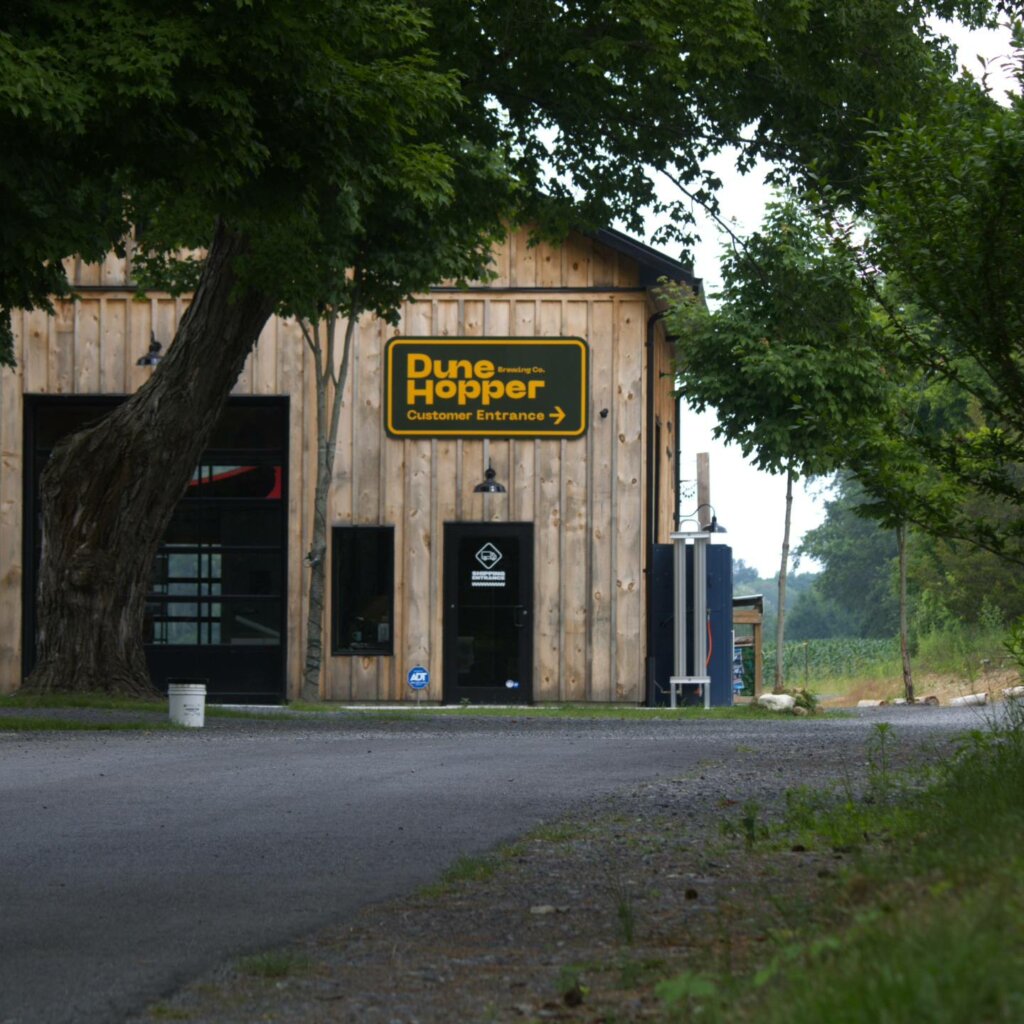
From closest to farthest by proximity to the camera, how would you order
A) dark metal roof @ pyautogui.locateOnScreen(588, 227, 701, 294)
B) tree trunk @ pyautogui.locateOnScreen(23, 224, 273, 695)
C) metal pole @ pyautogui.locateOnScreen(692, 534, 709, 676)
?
1. tree trunk @ pyautogui.locateOnScreen(23, 224, 273, 695)
2. metal pole @ pyautogui.locateOnScreen(692, 534, 709, 676)
3. dark metal roof @ pyautogui.locateOnScreen(588, 227, 701, 294)

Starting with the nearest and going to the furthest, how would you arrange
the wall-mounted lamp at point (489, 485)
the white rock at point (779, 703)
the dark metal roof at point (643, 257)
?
the white rock at point (779, 703) → the wall-mounted lamp at point (489, 485) → the dark metal roof at point (643, 257)

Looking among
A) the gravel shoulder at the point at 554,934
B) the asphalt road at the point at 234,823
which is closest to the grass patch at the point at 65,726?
the asphalt road at the point at 234,823


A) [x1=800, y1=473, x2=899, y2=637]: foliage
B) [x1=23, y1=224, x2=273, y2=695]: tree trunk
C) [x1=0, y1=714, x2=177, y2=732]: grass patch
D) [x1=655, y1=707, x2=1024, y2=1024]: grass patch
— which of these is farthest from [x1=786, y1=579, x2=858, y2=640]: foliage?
[x1=655, y1=707, x2=1024, y2=1024]: grass patch

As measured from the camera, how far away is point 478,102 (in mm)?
15539

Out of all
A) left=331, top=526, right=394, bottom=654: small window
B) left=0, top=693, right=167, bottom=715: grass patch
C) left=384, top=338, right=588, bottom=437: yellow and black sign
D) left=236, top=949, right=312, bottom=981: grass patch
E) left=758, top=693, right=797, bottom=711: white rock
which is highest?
left=384, top=338, right=588, bottom=437: yellow and black sign

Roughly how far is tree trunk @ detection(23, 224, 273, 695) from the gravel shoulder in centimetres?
1088

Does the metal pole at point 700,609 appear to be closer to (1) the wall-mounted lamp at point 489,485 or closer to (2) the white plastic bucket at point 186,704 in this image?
(1) the wall-mounted lamp at point 489,485

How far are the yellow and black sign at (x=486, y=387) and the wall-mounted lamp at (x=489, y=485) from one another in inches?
21.8

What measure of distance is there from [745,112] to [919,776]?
6.67 m

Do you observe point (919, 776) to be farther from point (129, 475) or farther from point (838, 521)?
point (838, 521)

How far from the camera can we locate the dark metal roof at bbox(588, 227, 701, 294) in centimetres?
2681

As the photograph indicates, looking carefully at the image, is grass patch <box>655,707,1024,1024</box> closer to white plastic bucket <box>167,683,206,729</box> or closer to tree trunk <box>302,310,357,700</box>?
white plastic bucket <box>167,683,206,729</box>

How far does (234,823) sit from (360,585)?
56.7ft

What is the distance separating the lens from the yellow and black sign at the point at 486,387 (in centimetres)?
2658
